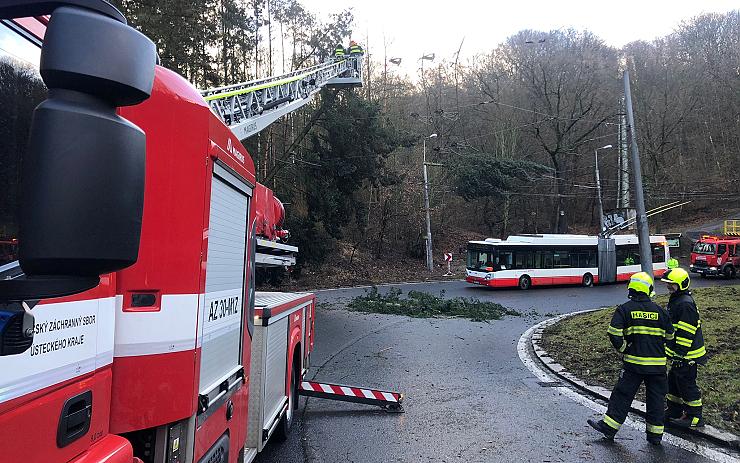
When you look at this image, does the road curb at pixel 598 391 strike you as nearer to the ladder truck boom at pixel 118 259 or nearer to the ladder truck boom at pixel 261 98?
the ladder truck boom at pixel 118 259

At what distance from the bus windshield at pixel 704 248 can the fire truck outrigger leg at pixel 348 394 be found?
103 ft

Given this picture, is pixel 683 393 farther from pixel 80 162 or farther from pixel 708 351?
pixel 80 162

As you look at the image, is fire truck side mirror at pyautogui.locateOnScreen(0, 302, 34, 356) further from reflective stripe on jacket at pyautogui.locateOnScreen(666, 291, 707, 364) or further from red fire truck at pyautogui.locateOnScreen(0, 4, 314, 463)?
reflective stripe on jacket at pyautogui.locateOnScreen(666, 291, 707, 364)

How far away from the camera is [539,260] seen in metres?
27.9

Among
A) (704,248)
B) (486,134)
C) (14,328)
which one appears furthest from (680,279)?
(486,134)

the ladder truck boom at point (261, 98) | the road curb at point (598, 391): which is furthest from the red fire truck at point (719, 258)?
the ladder truck boom at point (261, 98)

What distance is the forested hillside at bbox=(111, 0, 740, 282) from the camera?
26891mm

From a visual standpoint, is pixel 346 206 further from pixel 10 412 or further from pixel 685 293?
pixel 10 412

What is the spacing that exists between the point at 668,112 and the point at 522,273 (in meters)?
25.6

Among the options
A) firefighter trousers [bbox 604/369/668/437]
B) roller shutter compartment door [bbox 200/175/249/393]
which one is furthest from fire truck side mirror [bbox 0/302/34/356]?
firefighter trousers [bbox 604/369/668/437]

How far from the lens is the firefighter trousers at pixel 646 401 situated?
18.0ft

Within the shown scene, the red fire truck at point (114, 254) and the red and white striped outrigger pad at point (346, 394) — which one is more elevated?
the red fire truck at point (114, 254)

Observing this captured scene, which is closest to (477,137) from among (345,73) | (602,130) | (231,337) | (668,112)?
(602,130)

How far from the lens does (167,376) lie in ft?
7.48
